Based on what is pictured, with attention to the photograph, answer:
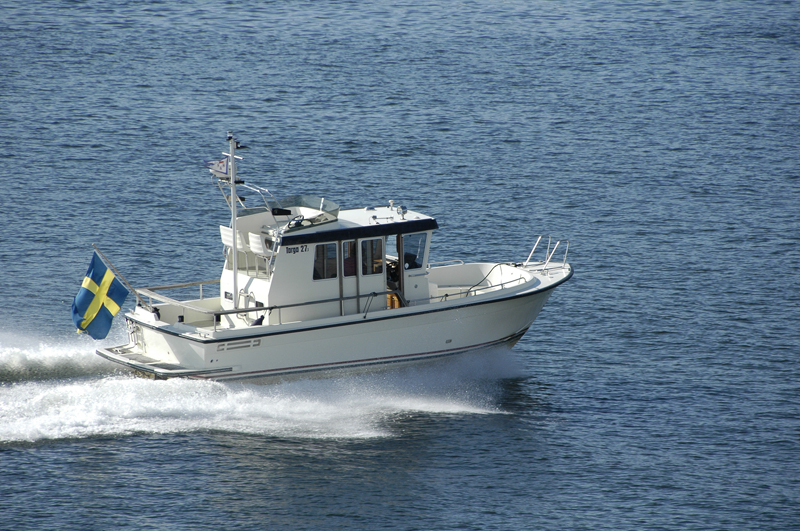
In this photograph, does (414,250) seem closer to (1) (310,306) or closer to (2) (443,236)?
(1) (310,306)

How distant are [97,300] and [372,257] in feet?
18.7

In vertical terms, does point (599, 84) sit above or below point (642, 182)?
above

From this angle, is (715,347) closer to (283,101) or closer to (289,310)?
(289,310)

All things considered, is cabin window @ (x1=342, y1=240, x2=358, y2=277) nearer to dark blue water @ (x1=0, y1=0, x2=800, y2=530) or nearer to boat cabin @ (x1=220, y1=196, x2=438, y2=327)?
boat cabin @ (x1=220, y1=196, x2=438, y2=327)

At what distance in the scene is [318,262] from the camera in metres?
21.9

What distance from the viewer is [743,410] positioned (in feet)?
75.0

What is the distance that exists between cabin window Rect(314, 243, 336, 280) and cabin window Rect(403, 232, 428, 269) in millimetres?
1668

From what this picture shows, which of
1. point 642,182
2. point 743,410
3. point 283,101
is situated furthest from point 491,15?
point 743,410

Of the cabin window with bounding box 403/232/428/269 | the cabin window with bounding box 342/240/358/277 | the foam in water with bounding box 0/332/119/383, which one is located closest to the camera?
the cabin window with bounding box 342/240/358/277

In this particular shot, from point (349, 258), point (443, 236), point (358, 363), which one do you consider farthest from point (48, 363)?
point (443, 236)

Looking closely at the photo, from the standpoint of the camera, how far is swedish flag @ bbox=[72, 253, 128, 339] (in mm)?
21125

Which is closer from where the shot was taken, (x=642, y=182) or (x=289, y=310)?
(x=289, y=310)

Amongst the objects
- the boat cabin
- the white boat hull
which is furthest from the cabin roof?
the white boat hull

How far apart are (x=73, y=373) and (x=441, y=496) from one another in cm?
870
